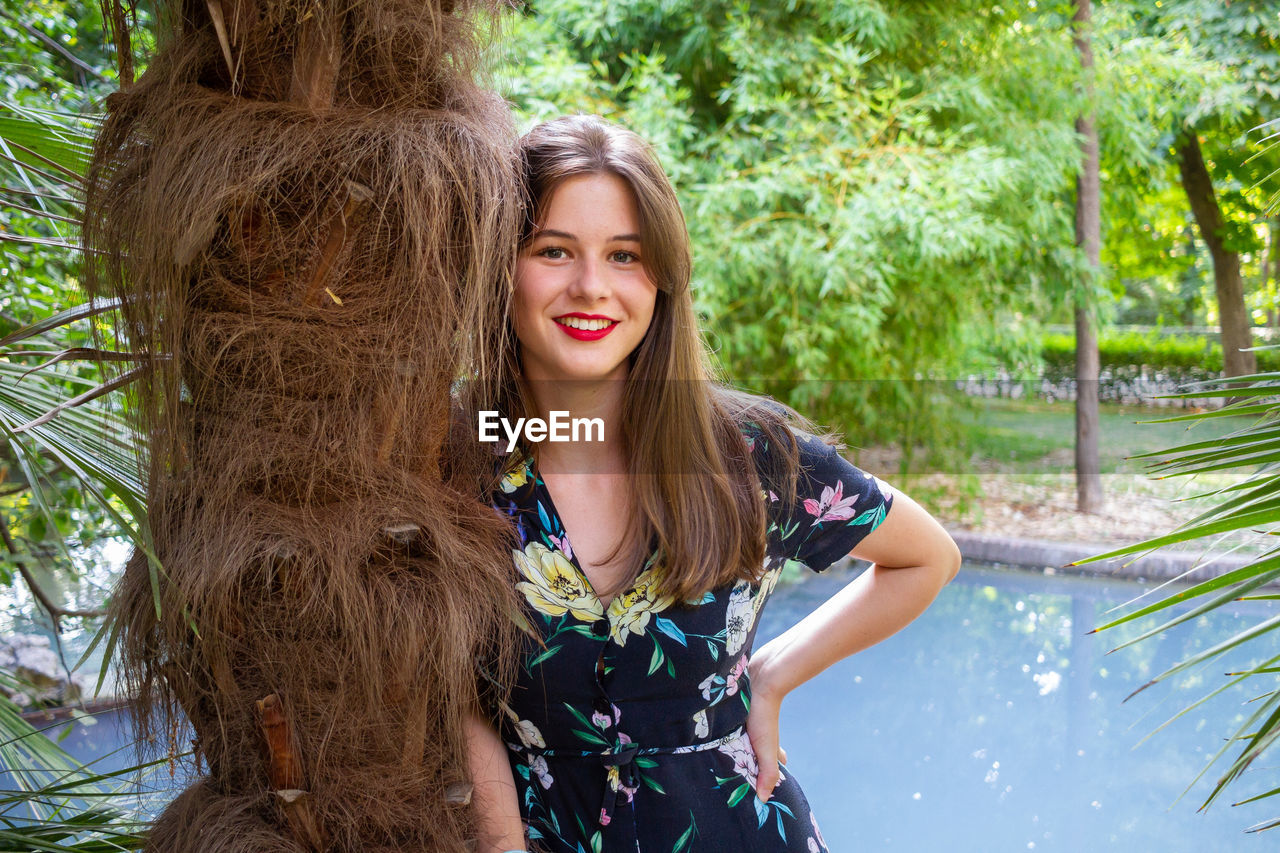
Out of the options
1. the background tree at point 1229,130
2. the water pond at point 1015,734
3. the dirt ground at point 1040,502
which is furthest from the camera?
the background tree at point 1229,130

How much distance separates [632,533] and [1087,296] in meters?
5.74

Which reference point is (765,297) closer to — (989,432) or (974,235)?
(974,235)

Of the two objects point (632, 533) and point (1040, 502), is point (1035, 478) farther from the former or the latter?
point (632, 533)

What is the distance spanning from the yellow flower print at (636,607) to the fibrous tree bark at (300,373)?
0.30 metres

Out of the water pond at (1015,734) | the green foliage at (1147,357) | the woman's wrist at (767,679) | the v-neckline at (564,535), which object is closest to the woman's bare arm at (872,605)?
the woman's wrist at (767,679)

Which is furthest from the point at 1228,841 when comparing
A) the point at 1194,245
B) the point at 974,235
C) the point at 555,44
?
the point at 1194,245

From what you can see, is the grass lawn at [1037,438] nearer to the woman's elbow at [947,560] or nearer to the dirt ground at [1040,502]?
the dirt ground at [1040,502]

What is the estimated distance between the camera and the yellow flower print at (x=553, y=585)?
3.58 feet

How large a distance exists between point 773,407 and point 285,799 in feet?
2.50

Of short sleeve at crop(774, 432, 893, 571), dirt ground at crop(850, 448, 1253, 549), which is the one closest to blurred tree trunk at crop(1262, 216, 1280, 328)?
dirt ground at crop(850, 448, 1253, 549)

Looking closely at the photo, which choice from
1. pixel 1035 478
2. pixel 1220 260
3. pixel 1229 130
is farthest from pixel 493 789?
pixel 1220 260

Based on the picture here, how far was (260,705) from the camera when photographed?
79 centimetres

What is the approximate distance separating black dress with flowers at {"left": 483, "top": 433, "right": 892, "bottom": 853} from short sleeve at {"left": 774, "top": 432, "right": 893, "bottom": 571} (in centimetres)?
11

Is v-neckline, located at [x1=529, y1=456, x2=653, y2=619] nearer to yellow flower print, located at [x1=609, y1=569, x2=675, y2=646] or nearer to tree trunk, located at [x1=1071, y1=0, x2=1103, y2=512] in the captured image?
yellow flower print, located at [x1=609, y1=569, x2=675, y2=646]
